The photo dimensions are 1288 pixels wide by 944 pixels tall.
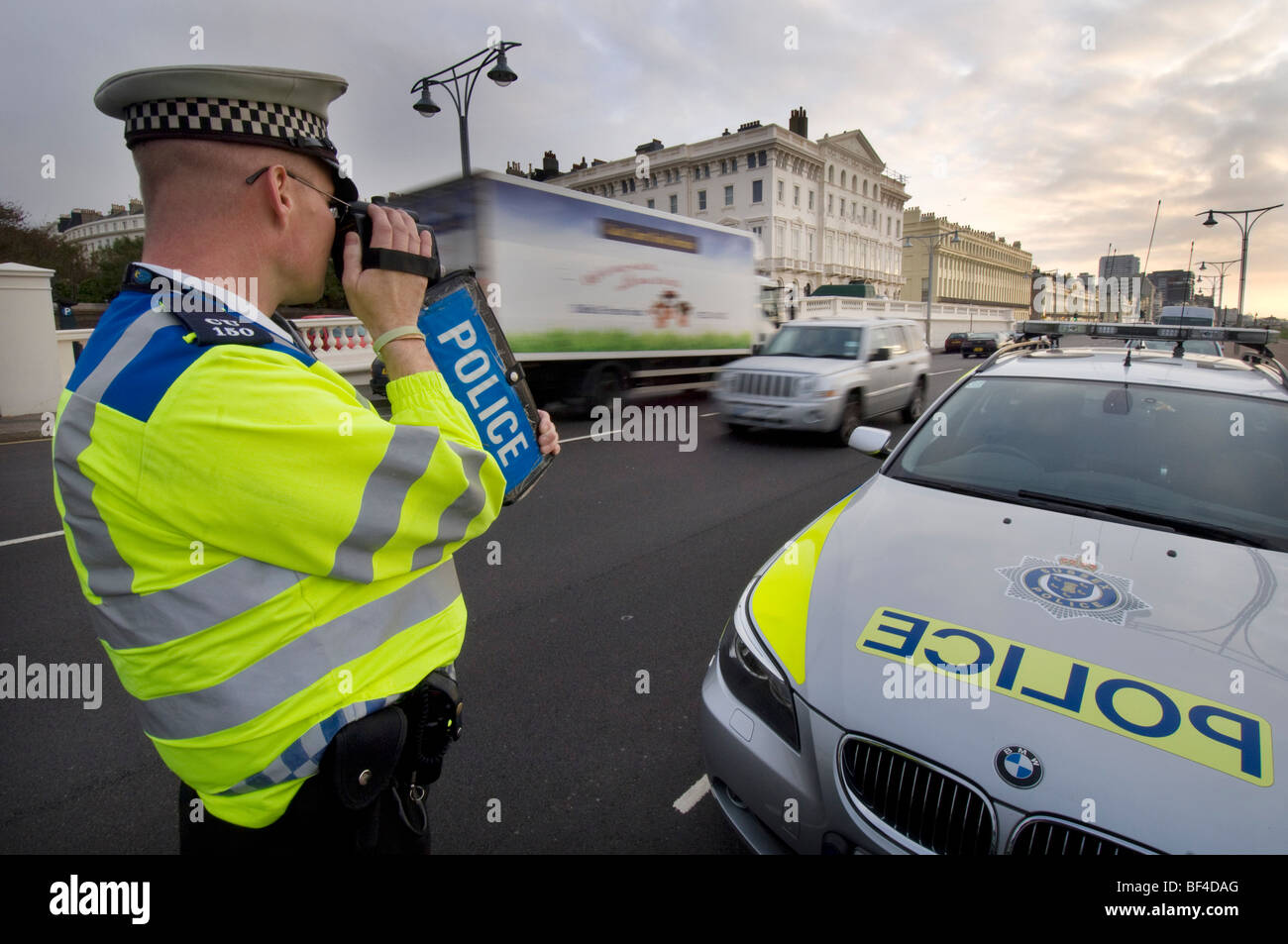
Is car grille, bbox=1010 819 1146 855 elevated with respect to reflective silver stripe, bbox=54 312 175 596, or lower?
lower

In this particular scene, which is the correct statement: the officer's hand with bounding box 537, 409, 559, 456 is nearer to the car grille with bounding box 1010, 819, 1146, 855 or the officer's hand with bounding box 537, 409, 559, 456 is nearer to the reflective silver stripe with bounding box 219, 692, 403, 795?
the reflective silver stripe with bounding box 219, 692, 403, 795

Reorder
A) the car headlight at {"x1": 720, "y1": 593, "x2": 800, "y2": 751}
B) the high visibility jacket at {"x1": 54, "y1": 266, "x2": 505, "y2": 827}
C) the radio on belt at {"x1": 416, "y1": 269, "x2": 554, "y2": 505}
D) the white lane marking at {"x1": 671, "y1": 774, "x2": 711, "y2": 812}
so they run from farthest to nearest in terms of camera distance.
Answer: the white lane marking at {"x1": 671, "y1": 774, "x2": 711, "y2": 812} → the car headlight at {"x1": 720, "y1": 593, "x2": 800, "y2": 751} → the radio on belt at {"x1": 416, "y1": 269, "x2": 554, "y2": 505} → the high visibility jacket at {"x1": 54, "y1": 266, "x2": 505, "y2": 827}

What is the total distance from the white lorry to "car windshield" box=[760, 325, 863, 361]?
9.89ft

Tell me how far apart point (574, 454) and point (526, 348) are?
293cm

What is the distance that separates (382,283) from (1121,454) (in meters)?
3.09

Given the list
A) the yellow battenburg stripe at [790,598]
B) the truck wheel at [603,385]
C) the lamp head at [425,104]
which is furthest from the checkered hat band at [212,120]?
the lamp head at [425,104]

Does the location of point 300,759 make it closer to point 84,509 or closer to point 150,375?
point 84,509

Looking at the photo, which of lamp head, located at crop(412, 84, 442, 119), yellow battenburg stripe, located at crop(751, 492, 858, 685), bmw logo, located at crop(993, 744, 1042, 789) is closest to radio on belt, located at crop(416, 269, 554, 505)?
yellow battenburg stripe, located at crop(751, 492, 858, 685)

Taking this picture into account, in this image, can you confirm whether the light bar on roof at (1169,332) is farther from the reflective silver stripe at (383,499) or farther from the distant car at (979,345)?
the distant car at (979,345)

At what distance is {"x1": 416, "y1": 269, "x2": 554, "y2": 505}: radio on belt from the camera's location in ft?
4.43

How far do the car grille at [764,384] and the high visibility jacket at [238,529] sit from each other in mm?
8459

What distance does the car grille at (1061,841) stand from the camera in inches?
56.0
